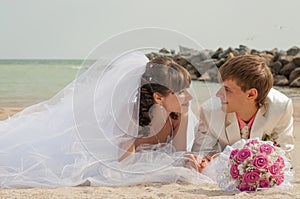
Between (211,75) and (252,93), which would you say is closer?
(211,75)

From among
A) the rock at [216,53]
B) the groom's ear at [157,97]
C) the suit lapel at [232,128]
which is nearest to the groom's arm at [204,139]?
the suit lapel at [232,128]

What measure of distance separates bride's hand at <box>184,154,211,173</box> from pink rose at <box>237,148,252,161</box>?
0.60 meters

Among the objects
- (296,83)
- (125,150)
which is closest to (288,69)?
(296,83)

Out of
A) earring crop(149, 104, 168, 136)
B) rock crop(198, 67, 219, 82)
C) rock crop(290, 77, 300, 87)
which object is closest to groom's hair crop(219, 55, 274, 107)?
rock crop(198, 67, 219, 82)

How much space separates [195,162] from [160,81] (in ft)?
2.26

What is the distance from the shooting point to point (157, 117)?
454 cm

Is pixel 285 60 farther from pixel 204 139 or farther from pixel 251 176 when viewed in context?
pixel 251 176

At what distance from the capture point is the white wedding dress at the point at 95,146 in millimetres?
4289

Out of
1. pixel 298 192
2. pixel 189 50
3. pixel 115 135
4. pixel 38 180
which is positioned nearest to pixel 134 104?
pixel 115 135

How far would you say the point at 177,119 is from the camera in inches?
182

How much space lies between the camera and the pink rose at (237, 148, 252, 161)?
12.8ft

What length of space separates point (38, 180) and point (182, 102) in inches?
49.4

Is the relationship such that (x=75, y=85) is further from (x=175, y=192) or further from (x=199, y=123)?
(x=175, y=192)

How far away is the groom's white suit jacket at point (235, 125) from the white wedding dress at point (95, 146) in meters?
0.38
